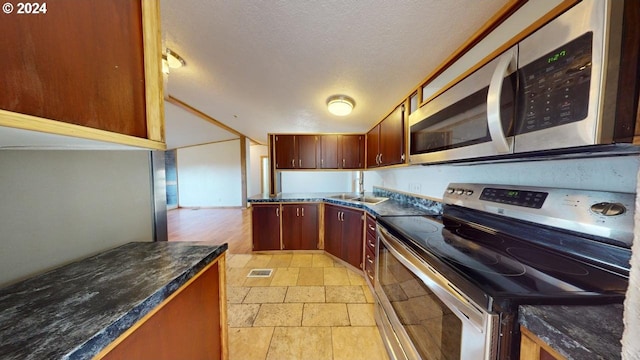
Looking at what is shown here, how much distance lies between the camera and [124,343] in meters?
0.58

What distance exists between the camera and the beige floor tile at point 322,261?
278 cm

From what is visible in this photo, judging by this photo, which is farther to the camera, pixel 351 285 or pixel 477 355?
pixel 351 285

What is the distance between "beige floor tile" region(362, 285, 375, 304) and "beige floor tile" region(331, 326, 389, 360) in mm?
350

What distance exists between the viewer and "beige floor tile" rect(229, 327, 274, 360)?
1.42 meters

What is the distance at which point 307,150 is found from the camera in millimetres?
3510

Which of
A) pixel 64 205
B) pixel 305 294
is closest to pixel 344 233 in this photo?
pixel 305 294

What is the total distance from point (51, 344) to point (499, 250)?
59.5 inches

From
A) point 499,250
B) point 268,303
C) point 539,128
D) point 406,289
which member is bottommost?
point 268,303

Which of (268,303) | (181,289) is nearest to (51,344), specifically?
(181,289)

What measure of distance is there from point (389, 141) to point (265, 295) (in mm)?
2174

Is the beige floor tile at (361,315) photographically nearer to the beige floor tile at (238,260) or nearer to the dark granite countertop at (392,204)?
the dark granite countertop at (392,204)

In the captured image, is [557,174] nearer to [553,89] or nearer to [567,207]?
[567,207]

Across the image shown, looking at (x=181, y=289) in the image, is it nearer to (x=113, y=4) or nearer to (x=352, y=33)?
(x=113, y=4)

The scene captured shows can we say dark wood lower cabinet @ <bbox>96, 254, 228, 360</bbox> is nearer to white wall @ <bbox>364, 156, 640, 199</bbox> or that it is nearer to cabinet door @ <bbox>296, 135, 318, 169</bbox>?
white wall @ <bbox>364, 156, 640, 199</bbox>
